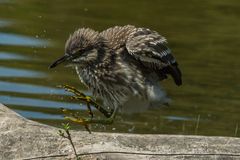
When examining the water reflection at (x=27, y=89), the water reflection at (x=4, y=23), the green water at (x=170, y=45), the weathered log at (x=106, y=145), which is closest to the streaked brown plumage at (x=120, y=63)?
the weathered log at (x=106, y=145)

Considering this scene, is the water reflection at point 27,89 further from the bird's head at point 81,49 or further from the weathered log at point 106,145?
the weathered log at point 106,145

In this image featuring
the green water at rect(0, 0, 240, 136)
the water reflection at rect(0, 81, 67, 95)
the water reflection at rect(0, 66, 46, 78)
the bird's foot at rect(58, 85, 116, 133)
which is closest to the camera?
the bird's foot at rect(58, 85, 116, 133)

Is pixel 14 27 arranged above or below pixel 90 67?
below

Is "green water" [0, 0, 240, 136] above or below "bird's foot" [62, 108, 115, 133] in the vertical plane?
below

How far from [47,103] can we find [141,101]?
413 centimetres

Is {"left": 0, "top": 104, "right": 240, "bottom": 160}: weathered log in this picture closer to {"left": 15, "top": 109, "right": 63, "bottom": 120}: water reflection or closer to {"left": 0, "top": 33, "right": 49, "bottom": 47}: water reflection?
{"left": 15, "top": 109, "right": 63, "bottom": 120}: water reflection

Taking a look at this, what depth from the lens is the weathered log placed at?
6.80 metres

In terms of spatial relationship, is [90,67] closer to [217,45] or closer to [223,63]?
[223,63]

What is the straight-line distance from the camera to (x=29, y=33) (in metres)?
15.3

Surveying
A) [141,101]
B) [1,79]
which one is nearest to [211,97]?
[1,79]

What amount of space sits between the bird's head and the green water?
243 cm

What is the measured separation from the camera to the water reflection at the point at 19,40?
1479cm

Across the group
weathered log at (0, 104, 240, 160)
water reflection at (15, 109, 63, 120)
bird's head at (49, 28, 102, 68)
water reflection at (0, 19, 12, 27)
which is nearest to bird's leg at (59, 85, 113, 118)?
bird's head at (49, 28, 102, 68)

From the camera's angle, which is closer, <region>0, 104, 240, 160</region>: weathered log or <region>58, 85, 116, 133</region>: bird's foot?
<region>0, 104, 240, 160</region>: weathered log
